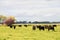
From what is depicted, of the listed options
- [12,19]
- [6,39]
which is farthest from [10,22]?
[6,39]

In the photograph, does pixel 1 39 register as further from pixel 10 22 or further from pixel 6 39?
pixel 10 22

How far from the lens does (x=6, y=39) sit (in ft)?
58.7

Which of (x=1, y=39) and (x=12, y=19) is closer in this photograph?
(x=1, y=39)

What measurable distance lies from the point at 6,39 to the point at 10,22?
4222 cm

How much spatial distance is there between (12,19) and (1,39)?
44.4 metres

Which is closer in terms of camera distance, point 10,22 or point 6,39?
point 6,39

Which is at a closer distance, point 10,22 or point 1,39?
point 1,39

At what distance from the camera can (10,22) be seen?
59.9 m

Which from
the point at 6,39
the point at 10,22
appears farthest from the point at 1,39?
the point at 10,22

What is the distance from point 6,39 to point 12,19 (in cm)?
4411

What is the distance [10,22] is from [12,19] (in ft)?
7.24

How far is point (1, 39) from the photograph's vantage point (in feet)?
57.8

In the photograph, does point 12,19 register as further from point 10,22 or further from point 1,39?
point 1,39

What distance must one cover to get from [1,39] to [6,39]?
0.54 meters
